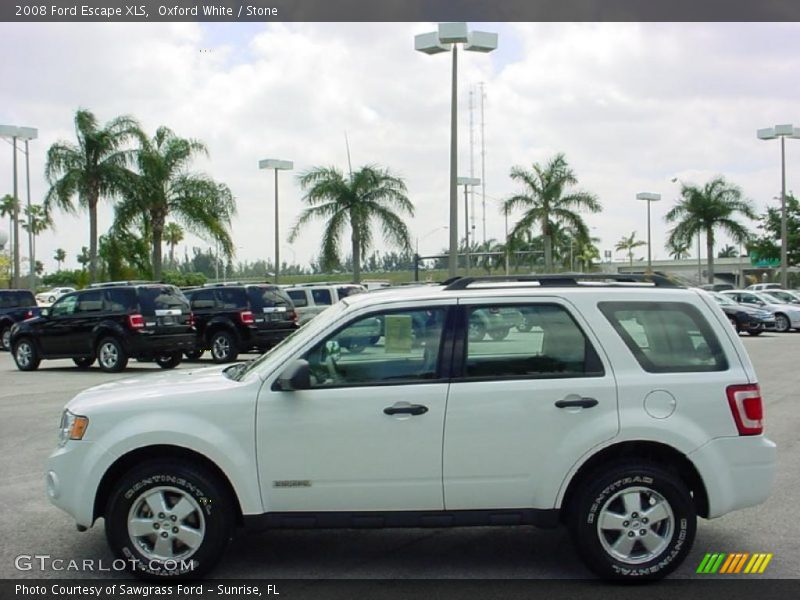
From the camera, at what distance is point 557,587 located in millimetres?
5301

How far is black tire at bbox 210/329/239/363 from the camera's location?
21.0 metres

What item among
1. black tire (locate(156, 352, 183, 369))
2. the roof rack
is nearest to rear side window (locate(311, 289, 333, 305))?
black tire (locate(156, 352, 183, 369))

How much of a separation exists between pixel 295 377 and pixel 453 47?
19.3 metres

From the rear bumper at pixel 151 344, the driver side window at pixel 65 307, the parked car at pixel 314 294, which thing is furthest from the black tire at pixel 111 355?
the parked car at pixel 314 294

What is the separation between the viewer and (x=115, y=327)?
18.5 metres

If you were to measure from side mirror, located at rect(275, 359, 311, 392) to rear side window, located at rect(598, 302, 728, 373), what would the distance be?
6.04 ft

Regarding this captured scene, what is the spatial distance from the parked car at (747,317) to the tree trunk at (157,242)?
71.8 ft

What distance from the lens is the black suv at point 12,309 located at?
89.9ft

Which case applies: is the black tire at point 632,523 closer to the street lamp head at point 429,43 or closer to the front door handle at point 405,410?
the front door handle at point 405,410

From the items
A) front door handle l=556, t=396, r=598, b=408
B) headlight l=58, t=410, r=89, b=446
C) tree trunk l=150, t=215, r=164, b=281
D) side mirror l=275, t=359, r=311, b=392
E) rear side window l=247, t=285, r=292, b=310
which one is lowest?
headlight l=58, t=410, r=89, b=446

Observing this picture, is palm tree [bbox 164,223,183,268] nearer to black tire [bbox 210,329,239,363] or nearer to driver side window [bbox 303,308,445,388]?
black tire [bbox 210,329,239,363]

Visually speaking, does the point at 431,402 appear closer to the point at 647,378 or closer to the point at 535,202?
the point at 647,378

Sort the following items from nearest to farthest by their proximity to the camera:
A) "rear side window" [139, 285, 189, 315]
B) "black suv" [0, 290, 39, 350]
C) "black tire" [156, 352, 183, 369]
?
"rear side window" [139, 285, 189, 315]
"black tire" [156, 352, 183, 369]
"black suv" [0, 290, 39, 350]

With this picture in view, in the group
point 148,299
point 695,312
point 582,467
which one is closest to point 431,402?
point 582,467
